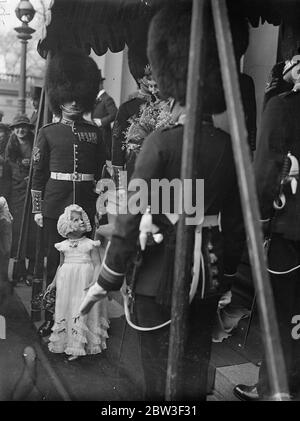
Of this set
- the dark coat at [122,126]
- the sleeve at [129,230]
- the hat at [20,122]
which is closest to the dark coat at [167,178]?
the sleeve at [129,230]

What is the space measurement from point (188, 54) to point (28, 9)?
1.61 metres

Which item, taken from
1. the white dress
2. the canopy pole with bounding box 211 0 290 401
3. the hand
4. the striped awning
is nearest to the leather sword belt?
the hand

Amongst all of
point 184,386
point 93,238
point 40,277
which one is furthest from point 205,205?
point 40,277

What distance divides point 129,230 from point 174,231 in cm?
20

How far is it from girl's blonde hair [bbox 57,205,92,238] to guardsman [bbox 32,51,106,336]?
122 millimetres

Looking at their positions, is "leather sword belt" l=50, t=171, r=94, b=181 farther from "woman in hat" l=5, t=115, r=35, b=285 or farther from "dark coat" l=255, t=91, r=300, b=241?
"dark coat" l=255, t=91, r=300, b=241

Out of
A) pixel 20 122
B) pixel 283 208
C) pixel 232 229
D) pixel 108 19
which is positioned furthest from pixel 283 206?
pixel 20 122

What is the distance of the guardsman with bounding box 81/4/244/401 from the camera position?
90.4 inches

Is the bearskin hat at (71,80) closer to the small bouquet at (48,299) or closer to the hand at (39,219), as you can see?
the hand at (39,219)

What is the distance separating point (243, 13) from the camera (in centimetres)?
273

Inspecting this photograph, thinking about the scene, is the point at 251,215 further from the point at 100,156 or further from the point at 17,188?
the point at 17,188

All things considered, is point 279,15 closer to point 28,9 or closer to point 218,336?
point 28,9

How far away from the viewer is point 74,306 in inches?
138

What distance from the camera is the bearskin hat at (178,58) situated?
2307 millimetres
